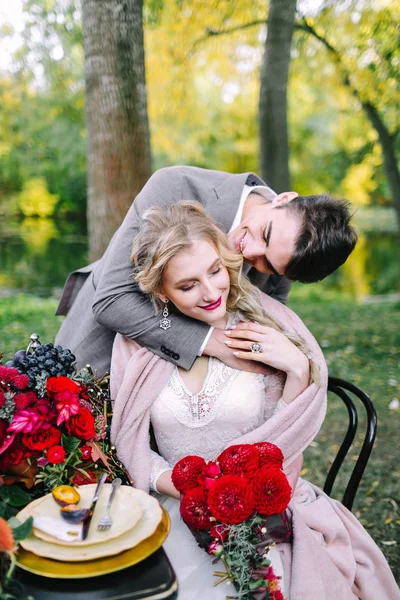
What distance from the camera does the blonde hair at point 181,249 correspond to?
2285 millimetres

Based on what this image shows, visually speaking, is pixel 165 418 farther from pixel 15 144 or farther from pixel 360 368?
pixel 15 144

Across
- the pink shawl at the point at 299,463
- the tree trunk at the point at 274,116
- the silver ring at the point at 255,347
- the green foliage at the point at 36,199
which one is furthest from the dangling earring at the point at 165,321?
the green foliage at the point at 36,199

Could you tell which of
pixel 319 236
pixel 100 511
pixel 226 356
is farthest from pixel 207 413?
pixel 319 236

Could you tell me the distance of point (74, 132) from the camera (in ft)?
66.4

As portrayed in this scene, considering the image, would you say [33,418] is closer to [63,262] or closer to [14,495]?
[14,495]

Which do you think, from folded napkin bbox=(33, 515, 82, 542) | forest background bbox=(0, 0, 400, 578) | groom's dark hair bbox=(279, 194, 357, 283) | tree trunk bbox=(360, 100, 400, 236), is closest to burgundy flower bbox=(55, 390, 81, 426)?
folded napkin bbox=(33, 515, 82, 542)

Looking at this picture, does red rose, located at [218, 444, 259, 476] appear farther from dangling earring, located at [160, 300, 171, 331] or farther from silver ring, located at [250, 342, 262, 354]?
dangling earring, located at [160, 300, 171, 331]

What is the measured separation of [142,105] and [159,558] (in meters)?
3.61

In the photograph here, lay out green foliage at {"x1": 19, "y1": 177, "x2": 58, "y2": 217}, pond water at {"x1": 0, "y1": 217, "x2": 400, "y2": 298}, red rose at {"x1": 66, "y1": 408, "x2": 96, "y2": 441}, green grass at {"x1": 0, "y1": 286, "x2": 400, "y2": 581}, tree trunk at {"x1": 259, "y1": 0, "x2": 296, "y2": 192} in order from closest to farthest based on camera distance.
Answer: red rose at {"x1": 66, "y1": 408, "x2": 96, "y2": 441} < green grass at {"x1": 0, "y1": 286, "x2": 400, "y2": 581} < tree trunk at {"x1": 259, "y1": 0, "x2": 296, "y2": 192} < pond water at {"x1": 0, "y1": 217, "x2": 400, "y2": 298} < green foliage at {"x1": 19, "y1": 177, "x2": 58, "y2": 217}

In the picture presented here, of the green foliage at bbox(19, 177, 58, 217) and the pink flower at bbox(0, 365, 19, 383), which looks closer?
the pink flower at bbox(0, 365, 19, 383)

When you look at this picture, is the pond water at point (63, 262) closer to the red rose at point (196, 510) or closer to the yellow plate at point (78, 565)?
the red rose at point (196, 510)

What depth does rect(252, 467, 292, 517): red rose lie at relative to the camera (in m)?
1.69

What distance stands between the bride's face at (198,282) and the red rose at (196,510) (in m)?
0.80

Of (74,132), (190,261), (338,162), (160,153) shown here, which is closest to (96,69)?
(190,261)
